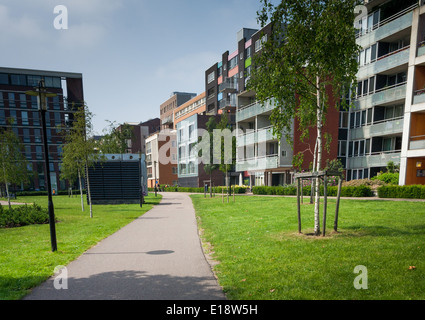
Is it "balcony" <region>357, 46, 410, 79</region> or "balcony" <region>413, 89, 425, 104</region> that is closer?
"balcony" <region>413, 89, 425, 104</region>

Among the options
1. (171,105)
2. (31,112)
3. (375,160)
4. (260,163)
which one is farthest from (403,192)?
(31,112)

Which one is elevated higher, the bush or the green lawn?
the green lawn

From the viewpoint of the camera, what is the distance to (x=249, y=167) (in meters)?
32.6

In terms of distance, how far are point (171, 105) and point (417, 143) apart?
214 ft

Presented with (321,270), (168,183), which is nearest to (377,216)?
(321,270)

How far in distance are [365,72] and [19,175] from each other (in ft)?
105

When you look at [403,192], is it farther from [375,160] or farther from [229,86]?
[229,86]

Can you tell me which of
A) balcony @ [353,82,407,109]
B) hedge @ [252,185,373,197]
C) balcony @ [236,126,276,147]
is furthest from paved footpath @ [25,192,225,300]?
balcony @ [353,82,407,109]

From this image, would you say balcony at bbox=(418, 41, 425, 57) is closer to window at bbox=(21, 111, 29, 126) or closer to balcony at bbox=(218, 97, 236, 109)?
balcony at bbox=(218, 97, 236, 109)

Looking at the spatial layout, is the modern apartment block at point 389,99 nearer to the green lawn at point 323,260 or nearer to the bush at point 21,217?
the green lawn at point 323,260

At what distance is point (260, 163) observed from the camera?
1193 inches

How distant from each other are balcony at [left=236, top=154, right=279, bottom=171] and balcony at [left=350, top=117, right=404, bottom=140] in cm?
903

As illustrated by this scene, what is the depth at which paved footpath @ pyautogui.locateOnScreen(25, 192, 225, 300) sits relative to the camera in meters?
4.17
